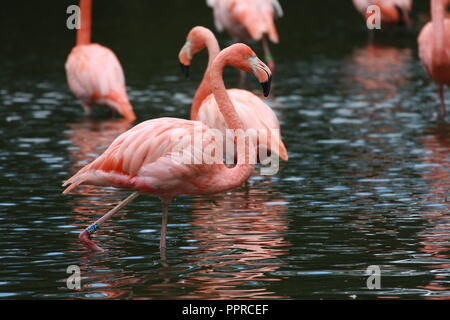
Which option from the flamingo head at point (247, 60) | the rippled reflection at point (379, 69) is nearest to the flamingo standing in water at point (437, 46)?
the rippled reflection at point (379, 69)

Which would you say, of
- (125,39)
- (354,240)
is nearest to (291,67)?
(125,39)

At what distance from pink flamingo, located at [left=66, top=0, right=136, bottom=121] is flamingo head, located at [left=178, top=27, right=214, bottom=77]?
3396 millimetres

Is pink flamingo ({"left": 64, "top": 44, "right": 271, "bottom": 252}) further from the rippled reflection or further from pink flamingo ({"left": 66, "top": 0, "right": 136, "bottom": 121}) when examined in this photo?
the rippled reflection

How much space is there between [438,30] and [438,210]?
13.5ft

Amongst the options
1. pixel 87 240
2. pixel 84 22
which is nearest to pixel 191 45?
pixel 87 240

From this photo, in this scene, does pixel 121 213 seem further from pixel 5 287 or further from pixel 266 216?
pixel 5 287

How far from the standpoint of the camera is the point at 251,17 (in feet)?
52.2

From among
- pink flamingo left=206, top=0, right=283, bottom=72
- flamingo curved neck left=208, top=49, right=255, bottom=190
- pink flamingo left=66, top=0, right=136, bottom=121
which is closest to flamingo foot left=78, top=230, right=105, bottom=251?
flamingo curved neck left=208, top=49, right=255, bottom=190

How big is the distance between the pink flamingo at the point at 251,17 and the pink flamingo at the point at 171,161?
8.61m

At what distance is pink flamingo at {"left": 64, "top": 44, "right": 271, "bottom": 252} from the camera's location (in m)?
6.79

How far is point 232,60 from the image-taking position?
7035 millimetres

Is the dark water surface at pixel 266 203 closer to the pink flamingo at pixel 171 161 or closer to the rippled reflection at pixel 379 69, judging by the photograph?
the rippled reflection at pixel 379 69

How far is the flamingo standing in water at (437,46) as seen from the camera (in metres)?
11.6

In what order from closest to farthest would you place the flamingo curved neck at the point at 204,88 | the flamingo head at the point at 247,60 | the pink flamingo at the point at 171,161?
the pink flamingo at the point at 171,161
the flamingo head at the point at 247,60
the flamingo curved neck at the point at 204,88
